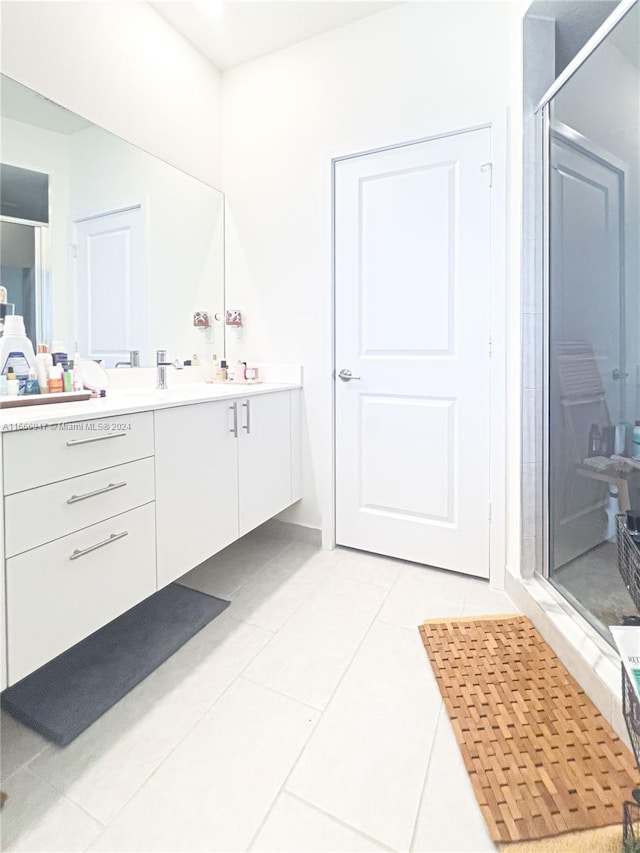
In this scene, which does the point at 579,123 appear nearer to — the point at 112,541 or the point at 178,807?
the point at 112,541

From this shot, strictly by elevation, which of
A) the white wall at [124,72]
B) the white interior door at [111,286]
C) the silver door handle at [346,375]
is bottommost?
the silver door handle at [346,375]

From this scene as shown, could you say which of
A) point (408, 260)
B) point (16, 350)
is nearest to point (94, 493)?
point (16, 350)

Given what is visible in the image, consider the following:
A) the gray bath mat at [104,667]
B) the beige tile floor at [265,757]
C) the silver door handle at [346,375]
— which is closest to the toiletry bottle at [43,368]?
the gray bath mat at [104,667]

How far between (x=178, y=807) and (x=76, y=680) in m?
0.61

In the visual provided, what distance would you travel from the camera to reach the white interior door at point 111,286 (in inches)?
74.4

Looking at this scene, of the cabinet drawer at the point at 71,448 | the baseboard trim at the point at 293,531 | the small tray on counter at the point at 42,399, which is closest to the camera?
the cabinet drawer at the point at 71,448

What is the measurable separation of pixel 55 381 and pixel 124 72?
58.5 inches

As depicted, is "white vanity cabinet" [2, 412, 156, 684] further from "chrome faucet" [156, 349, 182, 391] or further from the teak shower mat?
the teak shower mat

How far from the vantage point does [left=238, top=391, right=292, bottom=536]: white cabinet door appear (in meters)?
2.00

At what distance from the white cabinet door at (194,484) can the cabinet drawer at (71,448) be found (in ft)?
0.35

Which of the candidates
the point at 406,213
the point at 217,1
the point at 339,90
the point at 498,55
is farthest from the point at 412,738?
the point at 217,1

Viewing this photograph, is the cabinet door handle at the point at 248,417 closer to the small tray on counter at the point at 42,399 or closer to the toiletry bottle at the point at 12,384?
the small tray on counter at the point at 42,399

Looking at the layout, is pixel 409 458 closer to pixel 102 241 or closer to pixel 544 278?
pixel 544 278

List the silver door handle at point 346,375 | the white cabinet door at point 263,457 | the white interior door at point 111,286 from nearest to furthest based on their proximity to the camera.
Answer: the white interior door at point 111,286
the white cabinet door at point 263,457
the silver door handle at point 346,375
